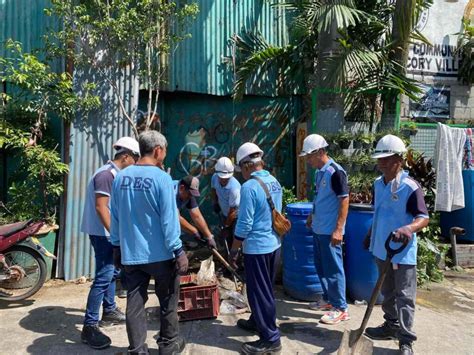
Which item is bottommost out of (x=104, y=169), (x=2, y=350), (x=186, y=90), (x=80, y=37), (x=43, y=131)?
(x=2, y=350)

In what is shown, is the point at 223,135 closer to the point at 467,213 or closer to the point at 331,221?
the point at 331,221

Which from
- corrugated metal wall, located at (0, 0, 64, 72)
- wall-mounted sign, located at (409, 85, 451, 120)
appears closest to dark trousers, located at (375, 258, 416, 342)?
corrugated metal wall, located at (0, 0, 64, 72)

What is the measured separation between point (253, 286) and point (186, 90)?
173 inches

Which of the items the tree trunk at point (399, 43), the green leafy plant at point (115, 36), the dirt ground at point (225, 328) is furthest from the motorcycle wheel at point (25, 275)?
the tree trunk at point (399, 43)

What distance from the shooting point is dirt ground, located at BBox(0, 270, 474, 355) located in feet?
13.3

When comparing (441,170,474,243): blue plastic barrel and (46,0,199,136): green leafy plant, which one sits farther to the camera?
(441,170,474,243): blue plastic barrel

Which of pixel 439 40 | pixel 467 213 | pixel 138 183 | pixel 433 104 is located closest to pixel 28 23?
pixel 138 183

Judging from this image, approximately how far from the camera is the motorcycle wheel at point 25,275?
5.13 metres

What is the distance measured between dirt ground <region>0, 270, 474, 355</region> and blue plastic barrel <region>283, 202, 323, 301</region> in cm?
18

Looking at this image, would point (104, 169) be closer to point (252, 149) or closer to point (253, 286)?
point (252, 149)

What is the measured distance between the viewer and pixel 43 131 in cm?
628

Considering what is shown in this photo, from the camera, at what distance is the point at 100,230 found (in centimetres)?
416

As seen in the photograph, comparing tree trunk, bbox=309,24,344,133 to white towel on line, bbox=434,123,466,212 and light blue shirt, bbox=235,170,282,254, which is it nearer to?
white towel on line, bbox=434,123,466,212

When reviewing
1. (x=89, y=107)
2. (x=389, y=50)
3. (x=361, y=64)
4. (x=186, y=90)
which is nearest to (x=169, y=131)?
(x=186, y=90)
